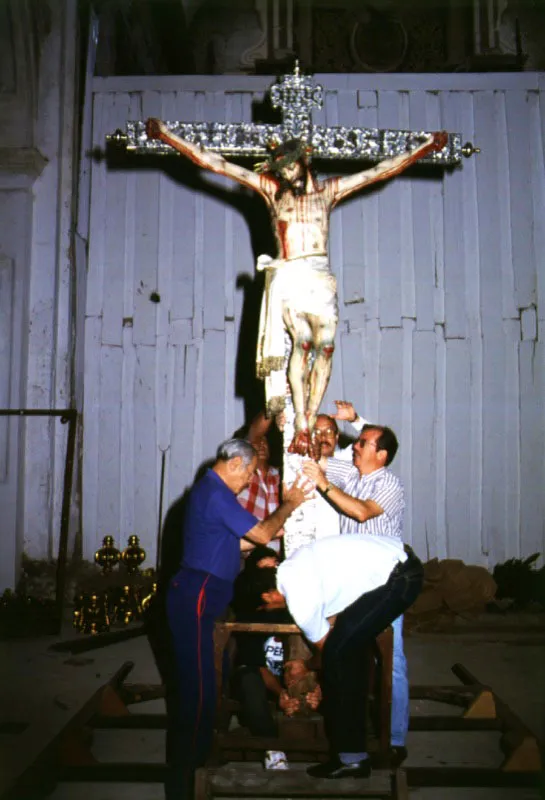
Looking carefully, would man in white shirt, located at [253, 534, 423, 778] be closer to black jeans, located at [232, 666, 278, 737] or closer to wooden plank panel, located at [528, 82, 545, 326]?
black jeans, located at [232, 666, 278, 737]

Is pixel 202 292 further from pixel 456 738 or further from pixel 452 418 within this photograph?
pixel 456 738

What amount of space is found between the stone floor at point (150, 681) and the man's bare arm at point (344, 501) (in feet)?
4.60

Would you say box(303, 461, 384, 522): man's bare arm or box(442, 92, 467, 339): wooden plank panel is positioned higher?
box(442, 92, 467, 339): wooden plank panel

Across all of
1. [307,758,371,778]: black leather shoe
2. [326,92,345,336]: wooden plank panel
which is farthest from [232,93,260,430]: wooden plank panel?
[307,758,371,778]: black leather shoe

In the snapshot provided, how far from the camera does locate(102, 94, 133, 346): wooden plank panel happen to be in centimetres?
830

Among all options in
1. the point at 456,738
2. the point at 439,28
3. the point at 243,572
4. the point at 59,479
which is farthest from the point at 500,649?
the point at 439,28

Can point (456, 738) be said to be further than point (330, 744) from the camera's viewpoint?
Yes

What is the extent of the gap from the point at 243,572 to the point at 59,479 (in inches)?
138

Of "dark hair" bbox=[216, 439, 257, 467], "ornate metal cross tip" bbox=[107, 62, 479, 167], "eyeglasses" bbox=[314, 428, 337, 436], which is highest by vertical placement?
"ornate metal cross tip" bbox=[107, 62, 479, 167]

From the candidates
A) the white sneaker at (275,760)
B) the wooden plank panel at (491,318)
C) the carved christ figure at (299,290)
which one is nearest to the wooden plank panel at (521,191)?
the wooden plank panel at (491,318)

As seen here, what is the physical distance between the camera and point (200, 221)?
827cm

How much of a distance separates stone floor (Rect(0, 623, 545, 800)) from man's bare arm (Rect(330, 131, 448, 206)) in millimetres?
3261

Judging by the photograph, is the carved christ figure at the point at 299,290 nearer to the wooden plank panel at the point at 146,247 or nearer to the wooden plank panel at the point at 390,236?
the wooden plank panel at the point at 390,236

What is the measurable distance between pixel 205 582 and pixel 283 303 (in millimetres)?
1553
